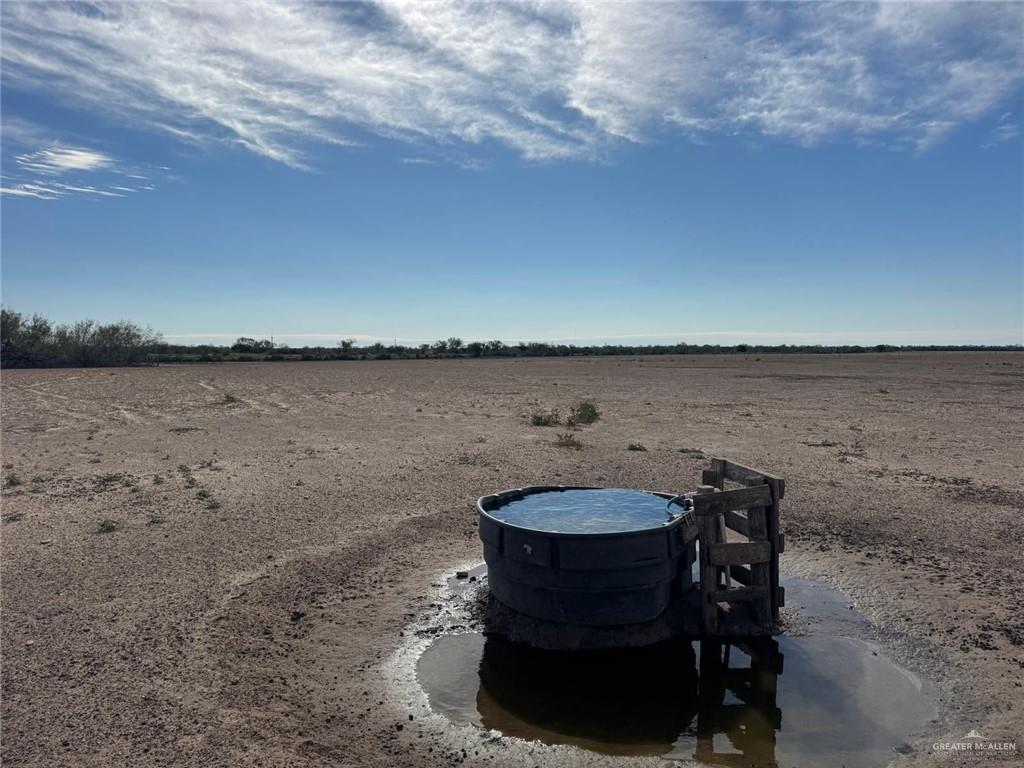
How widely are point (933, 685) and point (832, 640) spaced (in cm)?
91

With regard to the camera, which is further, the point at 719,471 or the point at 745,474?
the point at 719,471

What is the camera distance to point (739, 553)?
6023mm

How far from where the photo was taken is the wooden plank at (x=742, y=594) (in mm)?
5984

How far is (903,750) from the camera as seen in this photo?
14.0ft

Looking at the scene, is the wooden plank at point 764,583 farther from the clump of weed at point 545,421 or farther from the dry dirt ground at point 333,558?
the clump of weed at point 545,421

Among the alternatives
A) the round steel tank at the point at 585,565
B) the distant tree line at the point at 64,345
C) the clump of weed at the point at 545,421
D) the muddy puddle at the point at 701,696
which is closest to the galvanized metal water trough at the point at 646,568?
the round steel tank at the point at 585,565

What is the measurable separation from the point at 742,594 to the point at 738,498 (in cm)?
85

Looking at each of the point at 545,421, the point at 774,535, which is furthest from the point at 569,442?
the point at 774,535

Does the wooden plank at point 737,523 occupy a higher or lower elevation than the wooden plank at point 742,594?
higher

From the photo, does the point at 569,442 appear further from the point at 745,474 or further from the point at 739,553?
the point at 739,553

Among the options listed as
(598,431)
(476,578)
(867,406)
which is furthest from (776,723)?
(867,406)

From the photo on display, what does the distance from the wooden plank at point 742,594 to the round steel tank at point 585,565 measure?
40 cm

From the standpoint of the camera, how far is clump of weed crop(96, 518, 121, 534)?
841 cm

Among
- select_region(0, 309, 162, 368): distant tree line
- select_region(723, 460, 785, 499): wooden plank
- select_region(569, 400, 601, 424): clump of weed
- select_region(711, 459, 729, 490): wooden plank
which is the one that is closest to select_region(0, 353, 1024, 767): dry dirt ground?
select_region(569, 400, 601, 424): clump of weed
